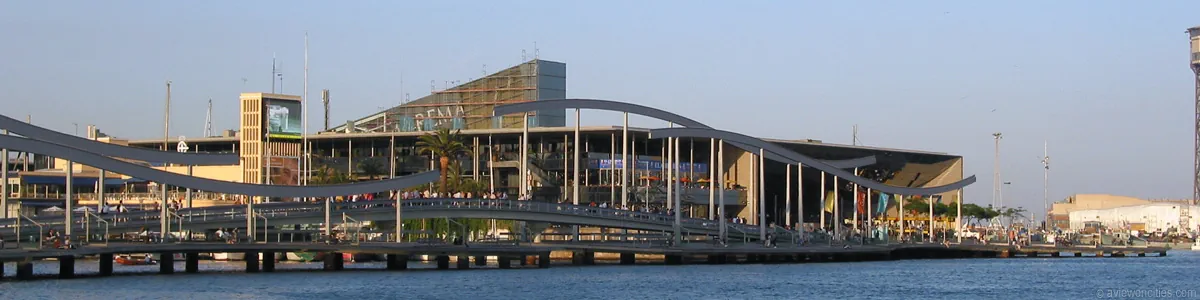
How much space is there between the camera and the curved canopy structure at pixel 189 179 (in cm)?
6650

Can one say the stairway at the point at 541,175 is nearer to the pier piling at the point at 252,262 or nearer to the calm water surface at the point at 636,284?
the calm water surface at the point at 636,284

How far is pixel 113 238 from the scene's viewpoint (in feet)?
244

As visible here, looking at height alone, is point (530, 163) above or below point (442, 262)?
above

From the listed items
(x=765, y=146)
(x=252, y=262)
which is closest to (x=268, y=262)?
(x=252, y=262)

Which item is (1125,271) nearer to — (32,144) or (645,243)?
(645,243)

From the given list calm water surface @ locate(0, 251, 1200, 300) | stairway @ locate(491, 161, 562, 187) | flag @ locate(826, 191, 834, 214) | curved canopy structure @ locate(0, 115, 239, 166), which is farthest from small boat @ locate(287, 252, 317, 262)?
flag @ locate(826, 191, 834, 214)

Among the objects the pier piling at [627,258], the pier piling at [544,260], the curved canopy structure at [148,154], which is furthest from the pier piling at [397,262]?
the pier piling at [627,258]

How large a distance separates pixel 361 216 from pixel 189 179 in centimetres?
1310

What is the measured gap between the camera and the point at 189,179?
236 feet

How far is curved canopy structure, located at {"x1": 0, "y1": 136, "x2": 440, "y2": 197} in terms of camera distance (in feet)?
218

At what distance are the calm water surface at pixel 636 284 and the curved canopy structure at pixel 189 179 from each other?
359 centimetres

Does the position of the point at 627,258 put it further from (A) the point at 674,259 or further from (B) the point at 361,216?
(B) the point at 361,216

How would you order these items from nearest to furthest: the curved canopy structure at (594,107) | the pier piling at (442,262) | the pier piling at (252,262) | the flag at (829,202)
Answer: the pier piling at (252,262), the pier piling at (442,262), the curved canopy structure at (594,107), the flag at (829,202)

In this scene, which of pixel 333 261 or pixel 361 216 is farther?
pixel 333 261
